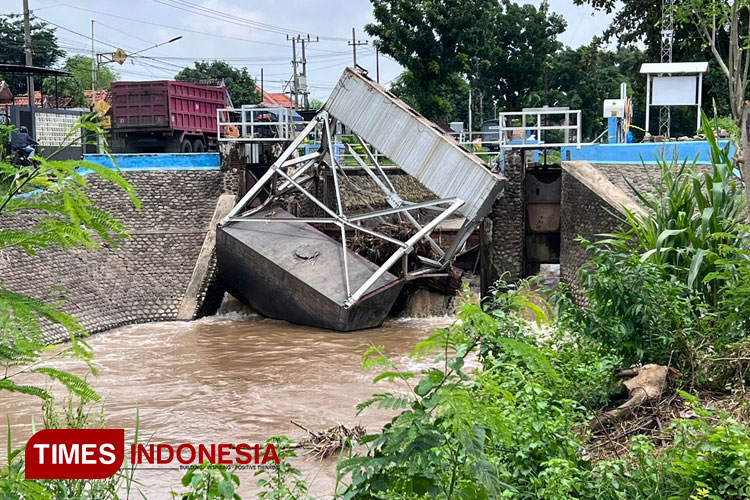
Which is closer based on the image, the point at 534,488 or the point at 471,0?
the point at 534,488

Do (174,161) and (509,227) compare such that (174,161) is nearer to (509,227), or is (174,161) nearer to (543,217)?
(509,227)

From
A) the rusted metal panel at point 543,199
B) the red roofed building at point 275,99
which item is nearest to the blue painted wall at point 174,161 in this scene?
the rusted metal panel at point 543,199

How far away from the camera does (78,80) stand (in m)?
55.8

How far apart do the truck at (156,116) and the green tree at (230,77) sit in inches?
1160

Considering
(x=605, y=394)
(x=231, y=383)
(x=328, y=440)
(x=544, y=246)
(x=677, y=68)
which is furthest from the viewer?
(x=677, y=68)

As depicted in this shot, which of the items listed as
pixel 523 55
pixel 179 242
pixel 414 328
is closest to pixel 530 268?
pixel 414 328

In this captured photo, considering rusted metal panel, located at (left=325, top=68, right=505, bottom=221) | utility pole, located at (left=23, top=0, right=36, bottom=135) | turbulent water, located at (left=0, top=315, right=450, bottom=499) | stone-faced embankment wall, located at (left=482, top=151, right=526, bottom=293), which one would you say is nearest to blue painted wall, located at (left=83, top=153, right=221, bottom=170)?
rusted metal panel, located at (left=325, top=68, right=505, bottom=221)

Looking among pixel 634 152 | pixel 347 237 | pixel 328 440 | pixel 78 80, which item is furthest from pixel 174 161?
pixel 78 80

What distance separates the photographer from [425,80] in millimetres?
34969

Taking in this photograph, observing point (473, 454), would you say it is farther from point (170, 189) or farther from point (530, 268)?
point (170, 189)

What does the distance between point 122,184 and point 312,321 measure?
44.7ft

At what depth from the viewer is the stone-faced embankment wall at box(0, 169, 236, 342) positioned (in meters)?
16.5

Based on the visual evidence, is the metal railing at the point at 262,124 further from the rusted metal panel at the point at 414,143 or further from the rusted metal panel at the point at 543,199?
the rusted metal panel at the point at 543,199

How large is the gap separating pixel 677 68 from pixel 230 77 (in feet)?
133
